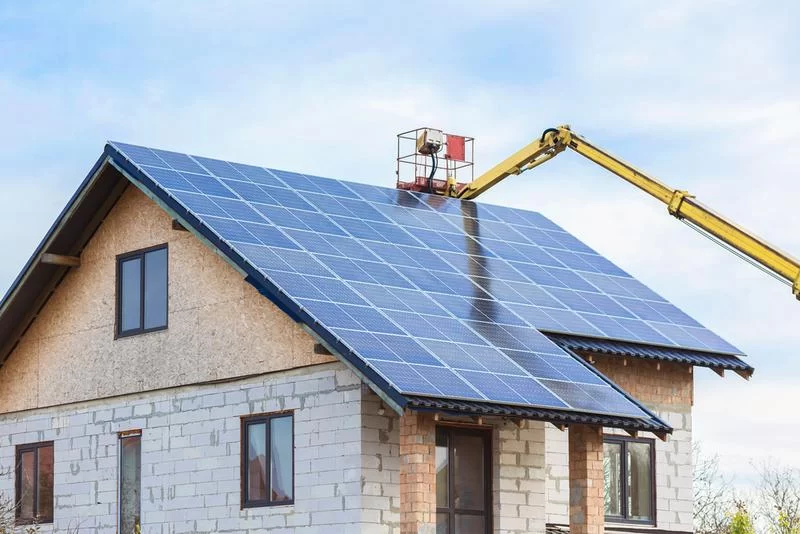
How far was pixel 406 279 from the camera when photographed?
2581cm

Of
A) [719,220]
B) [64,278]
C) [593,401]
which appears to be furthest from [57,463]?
[719,220]

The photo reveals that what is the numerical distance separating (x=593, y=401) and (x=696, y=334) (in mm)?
6594

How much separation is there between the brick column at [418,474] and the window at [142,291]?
6575 millimetres

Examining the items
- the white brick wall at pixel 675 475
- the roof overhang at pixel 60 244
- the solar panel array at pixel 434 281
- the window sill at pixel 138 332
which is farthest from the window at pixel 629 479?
the roof overhang at pixel 60 244

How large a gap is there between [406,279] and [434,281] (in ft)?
2.32

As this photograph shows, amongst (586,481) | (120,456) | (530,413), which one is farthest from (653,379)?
(120,456)

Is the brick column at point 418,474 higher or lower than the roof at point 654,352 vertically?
lower

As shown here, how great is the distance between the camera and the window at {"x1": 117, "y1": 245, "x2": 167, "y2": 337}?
27359mm

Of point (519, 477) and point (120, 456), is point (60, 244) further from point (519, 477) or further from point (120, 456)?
point (519, 477)

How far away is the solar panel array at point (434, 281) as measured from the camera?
2298 centimetres

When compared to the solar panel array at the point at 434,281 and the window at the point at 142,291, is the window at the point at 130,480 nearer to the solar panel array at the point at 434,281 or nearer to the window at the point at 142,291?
the window at the point at 142,291

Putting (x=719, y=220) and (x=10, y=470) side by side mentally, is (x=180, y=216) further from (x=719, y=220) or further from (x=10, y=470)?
(x=719, y=220)

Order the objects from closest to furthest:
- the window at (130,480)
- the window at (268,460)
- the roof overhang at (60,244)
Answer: the window at (268,460)
the window at (130,480)
the roof overhang at (60,244)

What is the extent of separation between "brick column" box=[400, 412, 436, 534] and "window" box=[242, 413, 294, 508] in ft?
8.26
